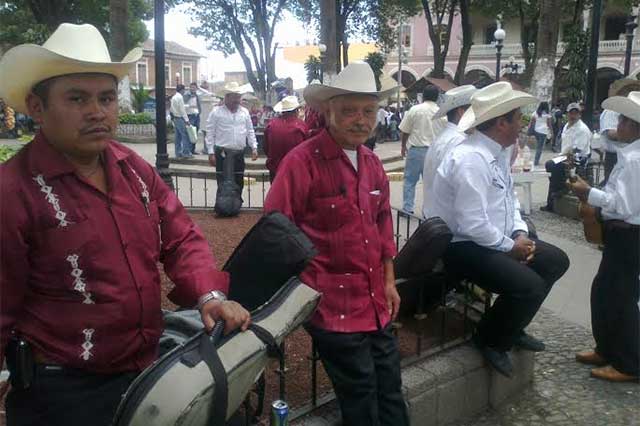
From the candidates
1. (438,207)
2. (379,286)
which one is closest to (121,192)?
(379,286)

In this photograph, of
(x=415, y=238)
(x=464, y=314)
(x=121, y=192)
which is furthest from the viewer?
(x=464, y=314)

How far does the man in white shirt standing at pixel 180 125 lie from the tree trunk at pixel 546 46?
34.3ft

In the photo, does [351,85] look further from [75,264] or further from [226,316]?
[75,264]

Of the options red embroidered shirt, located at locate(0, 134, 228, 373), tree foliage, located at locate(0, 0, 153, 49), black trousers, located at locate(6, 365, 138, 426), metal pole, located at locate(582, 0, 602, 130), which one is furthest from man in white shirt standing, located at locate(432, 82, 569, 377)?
tree foliage, located at locate(0, 0, 153, 49)

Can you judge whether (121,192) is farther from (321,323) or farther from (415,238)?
(415,238)

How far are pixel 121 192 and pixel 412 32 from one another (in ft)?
192

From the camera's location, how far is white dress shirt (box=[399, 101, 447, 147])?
31.2 ft

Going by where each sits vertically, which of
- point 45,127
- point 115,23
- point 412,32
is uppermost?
point 412,32

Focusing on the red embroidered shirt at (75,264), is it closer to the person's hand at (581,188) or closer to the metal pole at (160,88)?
the person's hand at (581,188)

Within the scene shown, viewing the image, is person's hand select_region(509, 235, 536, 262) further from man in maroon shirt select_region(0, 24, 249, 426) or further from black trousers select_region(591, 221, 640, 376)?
man in maroon shirt select_region(0, 24, 249, 426)

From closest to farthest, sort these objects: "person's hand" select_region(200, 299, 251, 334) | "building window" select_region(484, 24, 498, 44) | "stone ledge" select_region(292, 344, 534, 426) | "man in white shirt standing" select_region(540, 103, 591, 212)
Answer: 1. "person's hand" select_region(200, 299, 251, 334)
2. "stone ledge" select_region(292, 344, 534, 426)
3. "man in white shirt standing" select_region(540, 103, 591, 212)
4. "building window" select_region(484, 24, 498, 44)

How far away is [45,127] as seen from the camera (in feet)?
6.59

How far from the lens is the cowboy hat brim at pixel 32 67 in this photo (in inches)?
75.0

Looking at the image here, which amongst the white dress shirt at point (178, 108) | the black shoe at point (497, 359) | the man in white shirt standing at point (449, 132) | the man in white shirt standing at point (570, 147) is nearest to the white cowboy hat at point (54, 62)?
the black shoe at point (497, 359)
